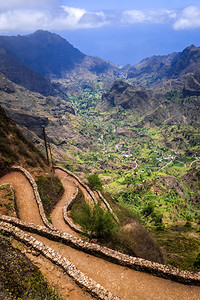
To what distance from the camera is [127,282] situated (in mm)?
18531

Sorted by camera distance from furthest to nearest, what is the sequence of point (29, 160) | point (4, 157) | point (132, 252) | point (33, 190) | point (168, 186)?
point (168, 186) < point (29, 160) < point (4, 157) < point (33, 190) < point (132, 252)

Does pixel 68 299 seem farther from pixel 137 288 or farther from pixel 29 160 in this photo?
pixel 29 160

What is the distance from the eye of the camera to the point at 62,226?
1178 inches

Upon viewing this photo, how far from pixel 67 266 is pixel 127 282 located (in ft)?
20.2

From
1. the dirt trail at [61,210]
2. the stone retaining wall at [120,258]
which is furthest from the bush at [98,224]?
the dirt trail at [61,210]

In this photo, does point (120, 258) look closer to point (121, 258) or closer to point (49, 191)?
point (121, 258)

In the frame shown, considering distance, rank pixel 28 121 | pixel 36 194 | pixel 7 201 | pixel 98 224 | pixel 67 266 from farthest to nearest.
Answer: pixel 28 121 < pixel 36 194 < pixel 7 201 < pixel 98 224 < pixel 67 266

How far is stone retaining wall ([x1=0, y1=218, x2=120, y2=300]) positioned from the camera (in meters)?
15.3

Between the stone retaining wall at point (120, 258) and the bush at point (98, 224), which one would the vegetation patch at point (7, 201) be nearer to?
the stone retaining wall at point (120, 258)

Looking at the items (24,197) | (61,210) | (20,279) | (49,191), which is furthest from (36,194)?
(20,279)

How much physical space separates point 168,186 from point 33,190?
136258 millimetres

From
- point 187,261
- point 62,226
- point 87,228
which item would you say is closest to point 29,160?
point 62,226

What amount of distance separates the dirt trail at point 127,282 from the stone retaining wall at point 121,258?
1.41 feet

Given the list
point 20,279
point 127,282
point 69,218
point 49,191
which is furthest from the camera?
point 49,191
